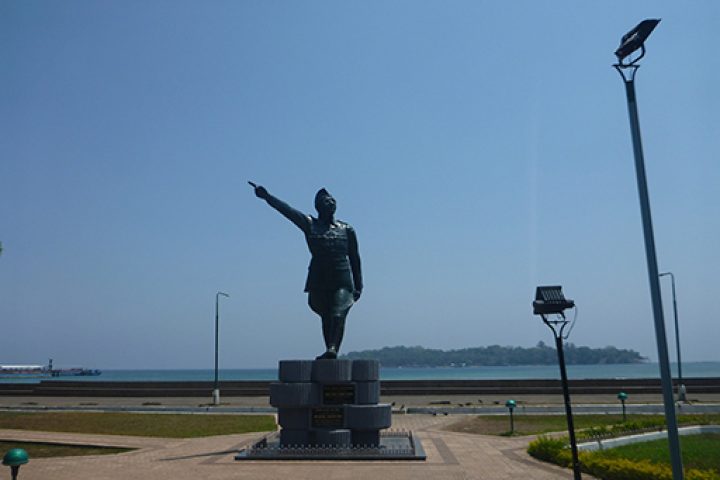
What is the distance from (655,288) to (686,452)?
7.30 metres

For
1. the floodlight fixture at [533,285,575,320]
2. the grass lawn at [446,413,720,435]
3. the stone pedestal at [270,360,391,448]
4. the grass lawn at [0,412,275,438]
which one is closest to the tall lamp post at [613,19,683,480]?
the floodlight fixture at [533,285,575,320]

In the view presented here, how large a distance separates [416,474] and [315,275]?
6.75 meters

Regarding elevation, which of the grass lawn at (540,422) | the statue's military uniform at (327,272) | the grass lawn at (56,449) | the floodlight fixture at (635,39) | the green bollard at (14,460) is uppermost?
the floodlight fixture at (635,39)

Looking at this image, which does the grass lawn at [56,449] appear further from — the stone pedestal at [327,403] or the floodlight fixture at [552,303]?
the floodlight fixture at [552,303]

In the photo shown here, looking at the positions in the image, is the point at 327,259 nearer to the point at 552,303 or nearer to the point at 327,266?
the point at 327,266

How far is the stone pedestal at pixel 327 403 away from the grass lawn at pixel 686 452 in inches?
223

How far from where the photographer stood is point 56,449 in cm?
1809

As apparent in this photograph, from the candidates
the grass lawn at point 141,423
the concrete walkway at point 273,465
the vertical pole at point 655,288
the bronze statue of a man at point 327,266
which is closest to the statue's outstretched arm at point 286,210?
the bronze statue of a man at point 327,266

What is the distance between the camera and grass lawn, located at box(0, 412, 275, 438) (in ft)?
72.7

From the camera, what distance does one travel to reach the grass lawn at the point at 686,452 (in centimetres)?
1270

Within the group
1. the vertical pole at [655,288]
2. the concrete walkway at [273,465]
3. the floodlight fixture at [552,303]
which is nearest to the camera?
the vertical pole at [655,288]

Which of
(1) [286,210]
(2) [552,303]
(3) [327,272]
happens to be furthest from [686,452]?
(1) [286,210]

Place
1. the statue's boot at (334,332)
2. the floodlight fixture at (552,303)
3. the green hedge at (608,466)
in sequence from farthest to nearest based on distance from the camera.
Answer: the statue's boot at (334,332)
the green hedge at (608,466)
the floodlight fixture at (552,303)

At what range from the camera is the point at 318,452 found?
631 inches
